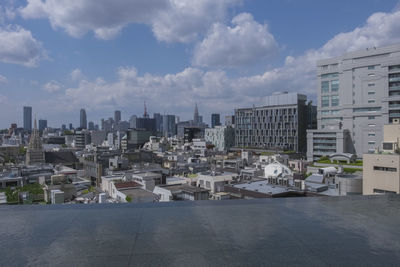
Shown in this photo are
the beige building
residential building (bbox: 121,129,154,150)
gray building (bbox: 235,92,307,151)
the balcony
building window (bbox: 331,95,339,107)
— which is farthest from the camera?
residential building (bbox: 121,129,154,150)

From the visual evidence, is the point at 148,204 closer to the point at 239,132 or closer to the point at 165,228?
the point at 165,228

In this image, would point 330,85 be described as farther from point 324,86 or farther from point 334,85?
point 324,86

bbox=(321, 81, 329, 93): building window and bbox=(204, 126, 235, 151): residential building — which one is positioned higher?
bbox=(321, 81, 329, 93): building window

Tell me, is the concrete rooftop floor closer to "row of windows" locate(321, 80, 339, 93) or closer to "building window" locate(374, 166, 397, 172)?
"building window" locate(374, 166, 397, 172)

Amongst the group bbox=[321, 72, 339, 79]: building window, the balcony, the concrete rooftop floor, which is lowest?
the concrete rooftop floor

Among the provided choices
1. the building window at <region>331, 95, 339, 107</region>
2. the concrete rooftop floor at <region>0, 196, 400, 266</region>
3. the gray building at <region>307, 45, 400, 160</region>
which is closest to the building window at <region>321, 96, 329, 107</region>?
the gray building at <region>307, 45, 400, 160</region>


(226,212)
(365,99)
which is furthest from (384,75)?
(226,212)

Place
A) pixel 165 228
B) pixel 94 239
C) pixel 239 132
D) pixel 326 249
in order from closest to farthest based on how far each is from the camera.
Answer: pixel 326 249 → pixel 94 239 → pixel 165 228 → pixel 239 132

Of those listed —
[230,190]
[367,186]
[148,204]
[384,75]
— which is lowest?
[230,190]
